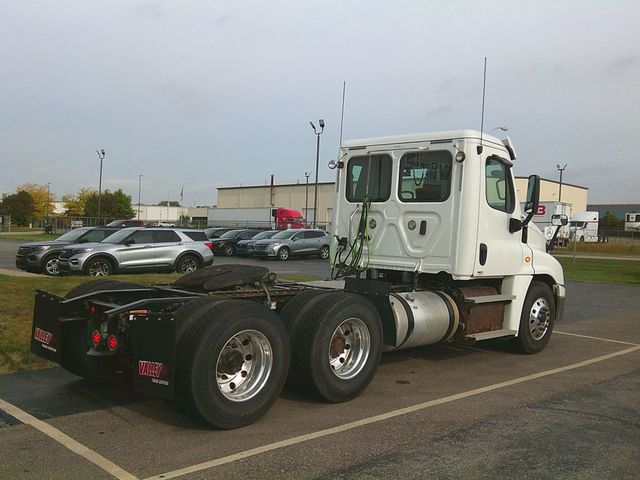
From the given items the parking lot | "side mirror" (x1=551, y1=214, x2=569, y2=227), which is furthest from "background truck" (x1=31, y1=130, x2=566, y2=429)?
"side mirror" (x1=551, y1=214, x2=569, y2=227)

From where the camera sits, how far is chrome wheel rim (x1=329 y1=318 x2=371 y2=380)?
6.04m

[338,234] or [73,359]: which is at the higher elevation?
[338,234]

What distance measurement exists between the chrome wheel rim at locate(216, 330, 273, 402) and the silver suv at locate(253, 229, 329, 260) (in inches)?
975

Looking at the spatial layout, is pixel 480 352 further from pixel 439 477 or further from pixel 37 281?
pixel 37 281

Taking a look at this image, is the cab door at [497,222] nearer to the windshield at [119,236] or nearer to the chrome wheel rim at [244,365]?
the chrome wheel rim at [244,365]

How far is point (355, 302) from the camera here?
19.9 ft

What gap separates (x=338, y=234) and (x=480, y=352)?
260cm

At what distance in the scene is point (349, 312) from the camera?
597cm

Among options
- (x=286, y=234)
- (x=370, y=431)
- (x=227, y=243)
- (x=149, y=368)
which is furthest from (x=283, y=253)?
(x=149, y=368)

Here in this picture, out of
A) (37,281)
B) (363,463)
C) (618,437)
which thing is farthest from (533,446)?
(37,281)

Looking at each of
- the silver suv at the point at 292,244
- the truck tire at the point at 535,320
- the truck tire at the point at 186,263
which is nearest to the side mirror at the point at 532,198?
the truck tire at the point at 535,320

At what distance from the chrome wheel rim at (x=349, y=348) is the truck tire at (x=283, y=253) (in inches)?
963

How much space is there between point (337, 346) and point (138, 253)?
12973mm

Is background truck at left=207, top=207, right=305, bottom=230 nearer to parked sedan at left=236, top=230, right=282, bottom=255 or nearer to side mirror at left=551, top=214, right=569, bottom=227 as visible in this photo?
parked sedan at left=236, top=230, right=282, bottom=255
